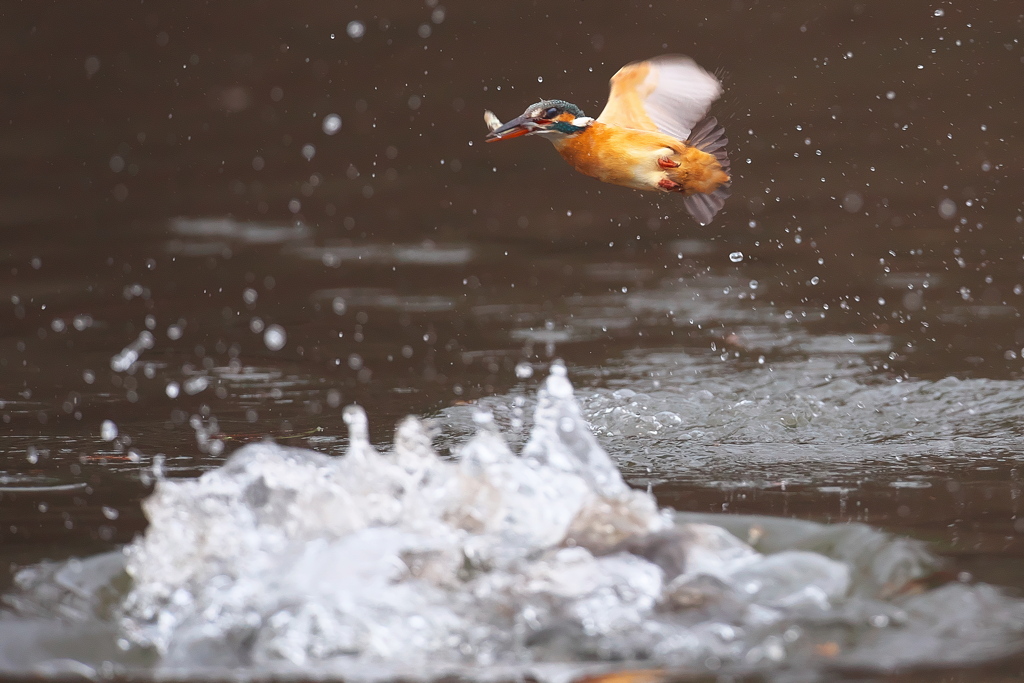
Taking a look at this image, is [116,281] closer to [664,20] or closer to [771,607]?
[664,20]

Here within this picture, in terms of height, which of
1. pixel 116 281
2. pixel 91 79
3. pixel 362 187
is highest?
pixel 91 79

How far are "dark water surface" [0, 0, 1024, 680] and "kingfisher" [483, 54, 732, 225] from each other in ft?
2.31

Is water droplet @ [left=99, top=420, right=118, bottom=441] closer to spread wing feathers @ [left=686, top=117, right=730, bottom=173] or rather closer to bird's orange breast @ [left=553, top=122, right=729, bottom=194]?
bird's orange breast @ [left=553, top=122, right=729, bottom=194]

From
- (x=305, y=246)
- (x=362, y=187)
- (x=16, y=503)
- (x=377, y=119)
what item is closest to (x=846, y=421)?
(x=16, y=503)

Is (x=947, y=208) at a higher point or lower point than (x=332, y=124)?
lower

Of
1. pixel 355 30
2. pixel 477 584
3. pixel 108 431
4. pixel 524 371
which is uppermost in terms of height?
pixel 355 30

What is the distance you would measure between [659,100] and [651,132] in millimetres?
150

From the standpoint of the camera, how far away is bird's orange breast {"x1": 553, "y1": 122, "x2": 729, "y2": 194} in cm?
346

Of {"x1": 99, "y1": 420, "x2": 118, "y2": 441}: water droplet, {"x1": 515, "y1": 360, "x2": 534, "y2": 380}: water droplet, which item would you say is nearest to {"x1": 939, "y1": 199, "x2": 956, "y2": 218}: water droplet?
{"x1": 515, "y1": 360, "x2": 534, "y2": 380}: water droplet

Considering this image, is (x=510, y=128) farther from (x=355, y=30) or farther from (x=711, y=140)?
(x=355, y=30)

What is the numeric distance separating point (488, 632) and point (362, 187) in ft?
16.5

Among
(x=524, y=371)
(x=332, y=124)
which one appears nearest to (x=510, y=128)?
(x=524, y=371)

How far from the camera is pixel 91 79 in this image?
25.2ft

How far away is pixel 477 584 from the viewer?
2.37 meters
